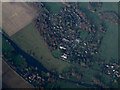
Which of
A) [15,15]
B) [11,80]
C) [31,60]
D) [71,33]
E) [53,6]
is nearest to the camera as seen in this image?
[11,80]

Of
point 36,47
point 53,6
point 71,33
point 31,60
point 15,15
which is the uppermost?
point 53,6

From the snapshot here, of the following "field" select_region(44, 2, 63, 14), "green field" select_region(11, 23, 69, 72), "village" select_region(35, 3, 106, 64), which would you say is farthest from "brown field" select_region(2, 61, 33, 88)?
"field" select_region(44, 2, 63, 14)

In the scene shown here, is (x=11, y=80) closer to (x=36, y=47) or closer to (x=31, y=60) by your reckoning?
(x=31, y=60)

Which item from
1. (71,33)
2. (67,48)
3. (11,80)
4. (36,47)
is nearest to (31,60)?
(36,47)

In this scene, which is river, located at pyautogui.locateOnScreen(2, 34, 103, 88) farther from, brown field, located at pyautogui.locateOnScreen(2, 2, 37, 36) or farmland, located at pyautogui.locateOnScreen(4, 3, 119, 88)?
brown field, located at pyautogui.locateOnScreen(2, 2, 37, 36)

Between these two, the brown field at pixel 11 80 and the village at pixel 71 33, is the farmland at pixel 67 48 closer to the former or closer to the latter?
the village at pixel 71 33

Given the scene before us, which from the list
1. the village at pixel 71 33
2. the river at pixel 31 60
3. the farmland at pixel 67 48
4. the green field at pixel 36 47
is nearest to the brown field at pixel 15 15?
the farmland at pixel 67 48
